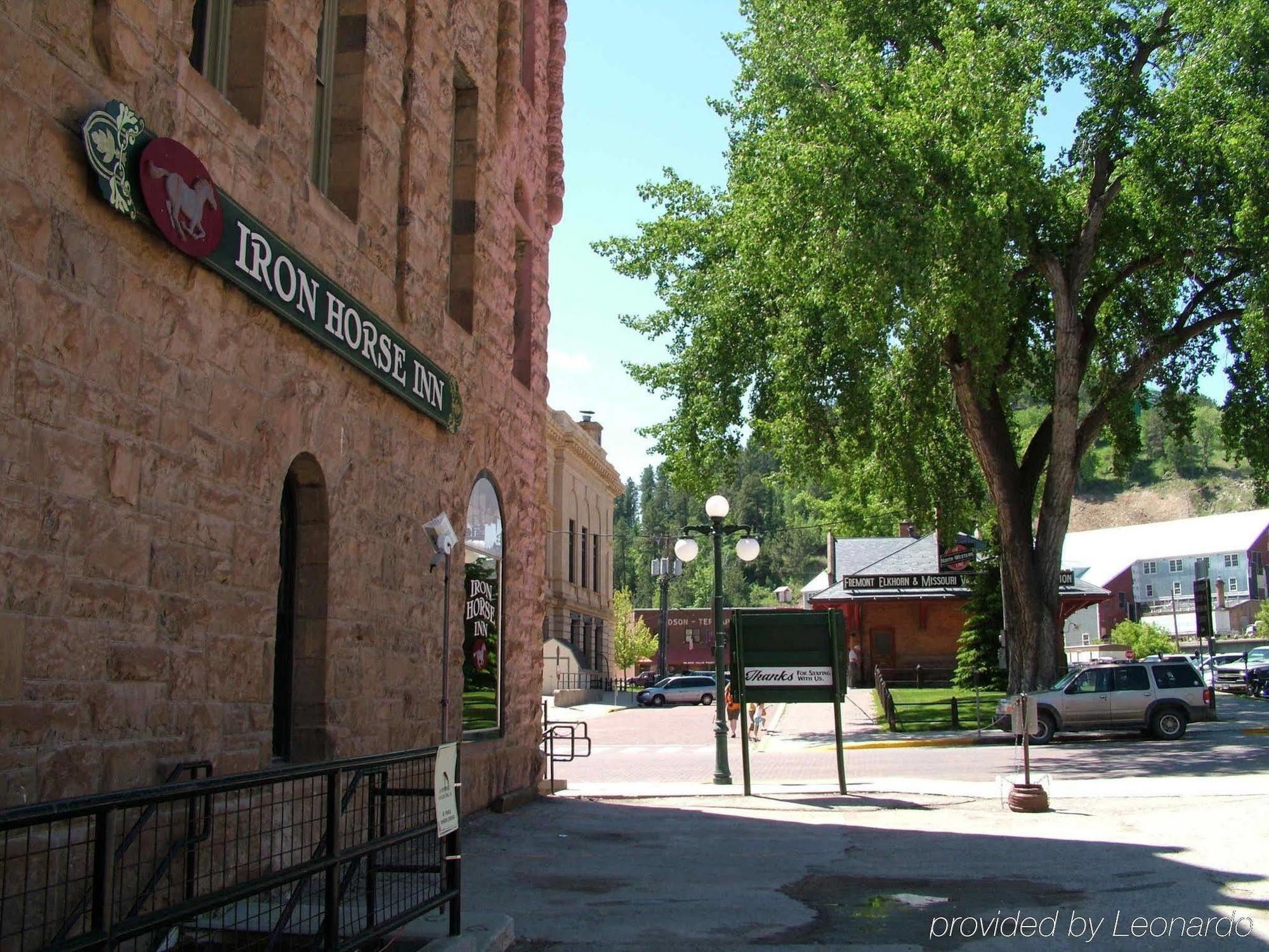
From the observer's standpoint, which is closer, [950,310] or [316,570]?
[316,570]

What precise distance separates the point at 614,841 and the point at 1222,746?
1571 centimetres

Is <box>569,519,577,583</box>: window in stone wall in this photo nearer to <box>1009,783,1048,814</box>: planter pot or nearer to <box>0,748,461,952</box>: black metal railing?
<box>1009,783,1048,814</box>: planter pot

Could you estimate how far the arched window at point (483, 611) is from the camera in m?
13.5

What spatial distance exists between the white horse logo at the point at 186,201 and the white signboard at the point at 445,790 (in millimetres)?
3462

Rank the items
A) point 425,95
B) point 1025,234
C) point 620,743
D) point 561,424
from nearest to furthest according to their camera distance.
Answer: point 425,95
point 1025,234
point 620,743
point 561,424

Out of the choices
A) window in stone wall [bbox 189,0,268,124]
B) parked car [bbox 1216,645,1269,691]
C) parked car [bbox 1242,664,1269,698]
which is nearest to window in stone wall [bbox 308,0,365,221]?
window in stone wall [bbox 189,0,268,124]

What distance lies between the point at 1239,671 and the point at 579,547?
3058cm

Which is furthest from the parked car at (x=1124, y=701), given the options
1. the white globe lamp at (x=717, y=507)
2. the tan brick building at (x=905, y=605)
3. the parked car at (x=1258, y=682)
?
the tan brick building at (x=905, y=605)

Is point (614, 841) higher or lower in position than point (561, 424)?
lower

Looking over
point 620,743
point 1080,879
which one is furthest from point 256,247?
point 620,743

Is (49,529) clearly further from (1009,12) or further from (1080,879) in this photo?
(1009,12)

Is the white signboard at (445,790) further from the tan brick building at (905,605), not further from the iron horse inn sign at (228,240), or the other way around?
the tan brick building at (905,605)

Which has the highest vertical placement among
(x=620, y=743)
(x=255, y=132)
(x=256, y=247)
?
(x=255, y=132)

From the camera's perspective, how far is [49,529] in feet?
19.8
